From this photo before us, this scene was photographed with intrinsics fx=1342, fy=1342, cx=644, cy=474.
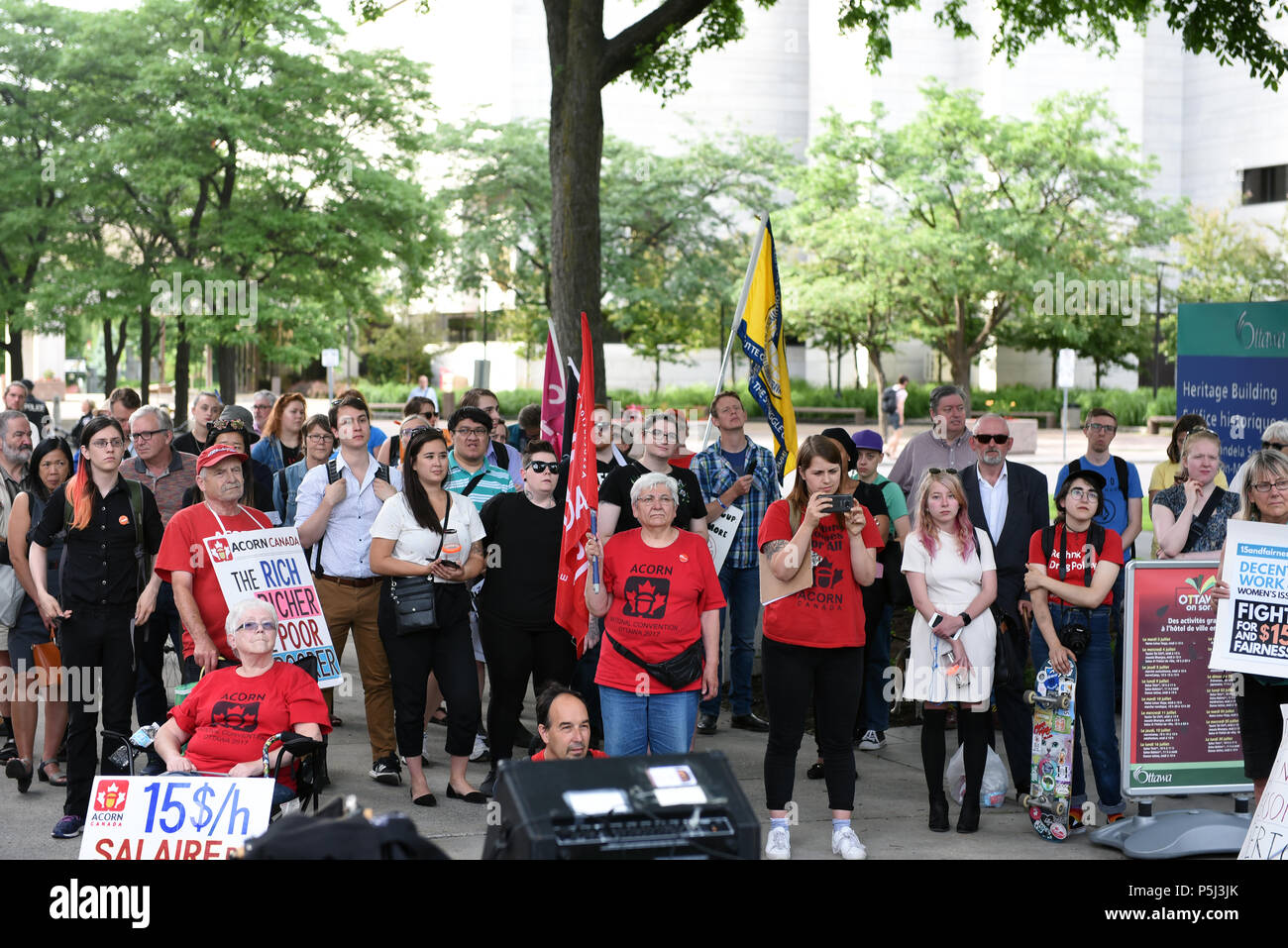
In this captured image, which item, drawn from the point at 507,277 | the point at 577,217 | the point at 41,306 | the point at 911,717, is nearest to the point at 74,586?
the point at 911,717

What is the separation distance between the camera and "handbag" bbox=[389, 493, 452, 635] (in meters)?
7.04

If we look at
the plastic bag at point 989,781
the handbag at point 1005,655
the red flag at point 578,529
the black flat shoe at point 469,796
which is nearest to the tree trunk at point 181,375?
the black flat shoe at point 469,796

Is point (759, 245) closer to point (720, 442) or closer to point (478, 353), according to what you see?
point (720, 442)

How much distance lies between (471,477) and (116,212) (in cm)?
2479

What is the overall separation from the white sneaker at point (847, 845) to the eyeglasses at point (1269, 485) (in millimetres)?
2564

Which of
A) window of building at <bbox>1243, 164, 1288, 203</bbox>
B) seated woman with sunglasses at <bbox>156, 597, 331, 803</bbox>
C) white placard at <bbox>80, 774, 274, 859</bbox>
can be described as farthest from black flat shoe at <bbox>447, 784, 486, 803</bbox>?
window of building at <bbox>1243, 164, 1288, 203</bbox>

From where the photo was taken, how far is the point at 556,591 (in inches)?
281

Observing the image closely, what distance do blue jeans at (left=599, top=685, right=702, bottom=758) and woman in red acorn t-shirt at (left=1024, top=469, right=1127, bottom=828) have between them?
1.89 meters

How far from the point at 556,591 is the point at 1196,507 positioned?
373 centimetres

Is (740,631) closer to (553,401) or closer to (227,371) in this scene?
(553,401)

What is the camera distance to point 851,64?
62.9 metres

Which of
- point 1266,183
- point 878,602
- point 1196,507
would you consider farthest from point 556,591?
point 1266,183

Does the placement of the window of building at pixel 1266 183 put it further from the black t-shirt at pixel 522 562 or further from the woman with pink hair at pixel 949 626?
the black t-shirt at pixel 522 562

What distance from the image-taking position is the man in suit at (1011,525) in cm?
723
